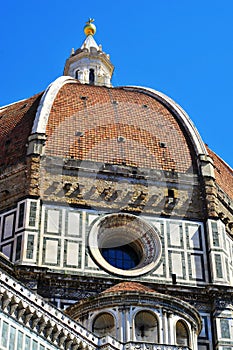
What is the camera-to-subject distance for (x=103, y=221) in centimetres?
2758

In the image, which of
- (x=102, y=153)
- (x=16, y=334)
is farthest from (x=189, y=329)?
(x=102, y=153)

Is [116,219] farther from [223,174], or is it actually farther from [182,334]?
[223,174]

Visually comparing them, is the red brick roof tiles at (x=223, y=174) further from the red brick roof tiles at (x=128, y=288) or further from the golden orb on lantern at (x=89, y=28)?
the golden orb on lantern at (x=89, y=28)

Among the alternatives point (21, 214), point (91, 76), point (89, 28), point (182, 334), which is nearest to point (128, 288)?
point (182, 334)

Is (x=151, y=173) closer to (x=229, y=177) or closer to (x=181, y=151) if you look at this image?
(x=181, y=151)

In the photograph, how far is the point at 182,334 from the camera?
77.4 feet

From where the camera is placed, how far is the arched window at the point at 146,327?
22.8 metres

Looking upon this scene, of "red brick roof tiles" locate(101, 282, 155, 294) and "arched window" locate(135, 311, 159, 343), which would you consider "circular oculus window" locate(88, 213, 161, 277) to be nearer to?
"red brick roof tiles" locate(101, 282, 155, 294)

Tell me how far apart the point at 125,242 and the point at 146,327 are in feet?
18.1

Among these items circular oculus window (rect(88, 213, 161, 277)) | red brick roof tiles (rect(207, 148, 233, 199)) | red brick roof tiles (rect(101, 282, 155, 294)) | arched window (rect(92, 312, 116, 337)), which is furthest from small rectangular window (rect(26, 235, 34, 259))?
red brick roof tiles (rect(207, 148, 233, 199))

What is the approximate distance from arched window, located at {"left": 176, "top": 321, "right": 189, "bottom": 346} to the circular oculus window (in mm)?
3515

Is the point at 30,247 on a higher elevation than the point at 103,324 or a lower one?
higher

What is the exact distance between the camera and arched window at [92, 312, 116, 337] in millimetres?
23031

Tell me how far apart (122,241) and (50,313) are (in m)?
8.34
